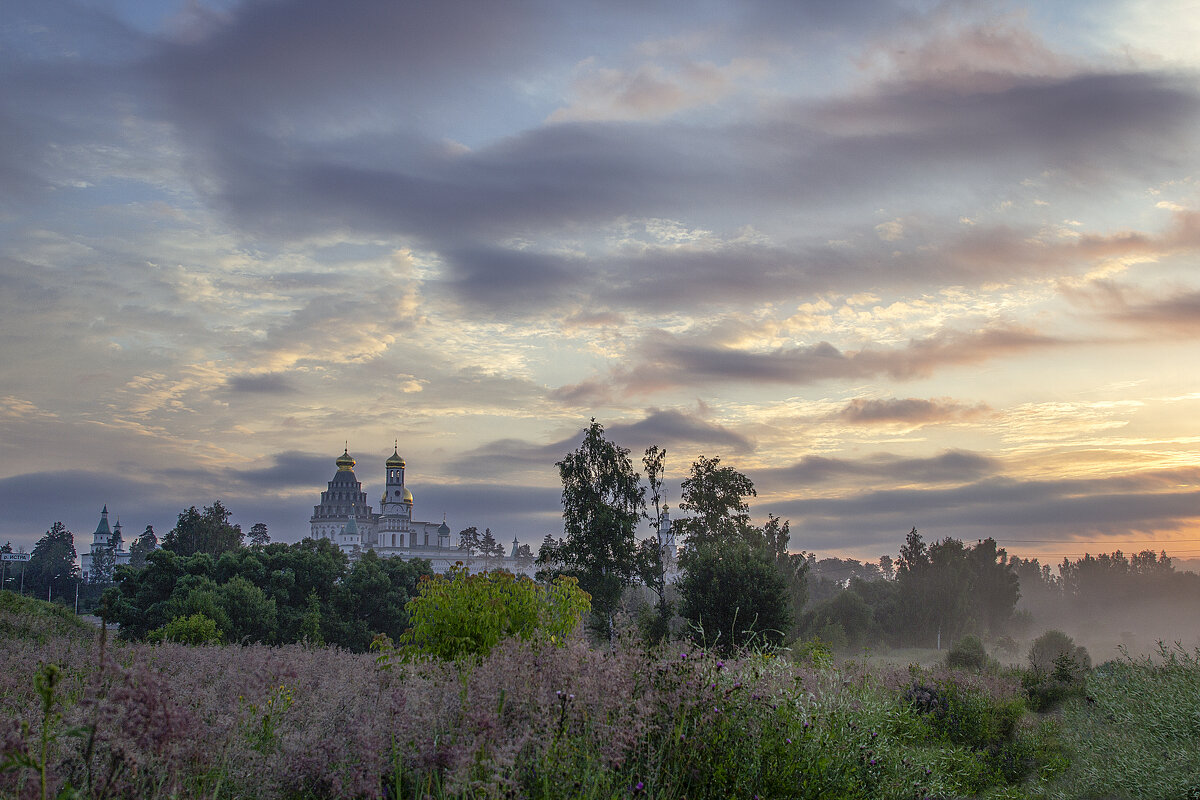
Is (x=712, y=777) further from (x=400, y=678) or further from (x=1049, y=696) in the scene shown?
(x=1049, y=696)

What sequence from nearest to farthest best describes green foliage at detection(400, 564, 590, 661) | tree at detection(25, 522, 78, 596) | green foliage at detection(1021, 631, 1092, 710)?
green foliage at detection(400, 564, 590, 661) < green foliage at detection(1021, 631, 1092, 710) < tree at detection(25, 522, 78, 596)

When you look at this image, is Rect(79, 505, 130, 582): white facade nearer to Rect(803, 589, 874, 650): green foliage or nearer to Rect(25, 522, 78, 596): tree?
Rect(25, 522, 78, 596): tree

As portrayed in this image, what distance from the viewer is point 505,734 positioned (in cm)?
491

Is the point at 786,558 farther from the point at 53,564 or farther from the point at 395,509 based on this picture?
the point at 395,509

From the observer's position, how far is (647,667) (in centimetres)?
680

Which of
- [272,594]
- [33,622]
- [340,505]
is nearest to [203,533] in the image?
[272,594]

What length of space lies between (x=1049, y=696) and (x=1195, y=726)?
848 cm

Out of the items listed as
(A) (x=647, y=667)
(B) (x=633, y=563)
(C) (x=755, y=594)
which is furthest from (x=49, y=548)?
(A) (x=647, y=667)

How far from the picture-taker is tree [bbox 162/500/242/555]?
65.4m

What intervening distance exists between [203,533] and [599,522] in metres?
44.4

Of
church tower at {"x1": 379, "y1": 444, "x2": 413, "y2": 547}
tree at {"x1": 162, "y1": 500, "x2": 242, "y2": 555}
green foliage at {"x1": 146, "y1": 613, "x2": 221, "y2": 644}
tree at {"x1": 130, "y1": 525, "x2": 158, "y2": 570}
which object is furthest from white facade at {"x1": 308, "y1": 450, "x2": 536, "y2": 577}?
green foliage at {"x1": 146, "y1": 613, "x2": 221, "y2": 644}

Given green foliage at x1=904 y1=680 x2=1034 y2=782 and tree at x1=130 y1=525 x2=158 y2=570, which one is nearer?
green foliage at x1=904 y1=680 x2=1034 y2=782

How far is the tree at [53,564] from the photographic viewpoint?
96.1 metres

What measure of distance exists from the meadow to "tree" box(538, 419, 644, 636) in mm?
25992
